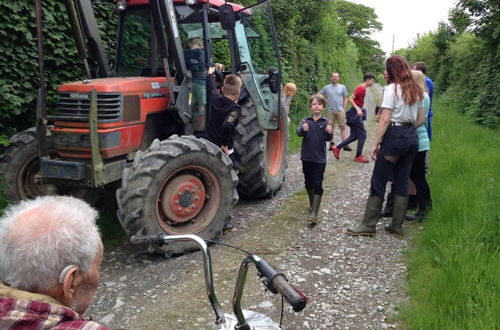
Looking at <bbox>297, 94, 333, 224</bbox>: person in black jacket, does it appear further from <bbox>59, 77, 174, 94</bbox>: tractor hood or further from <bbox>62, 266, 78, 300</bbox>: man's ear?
<bbox>62, 266, 78, 300</bbox>: man's ear

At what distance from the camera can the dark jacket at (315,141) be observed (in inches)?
193

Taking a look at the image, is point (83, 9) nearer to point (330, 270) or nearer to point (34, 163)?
point (34, 163)

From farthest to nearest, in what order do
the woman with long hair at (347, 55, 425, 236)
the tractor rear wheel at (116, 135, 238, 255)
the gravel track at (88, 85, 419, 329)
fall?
1. the woman with long hair at (347, 55, 425, 236)
2. the tractor rear wheel at (116, 135, 238, 255)
3. the gravel track at (88, 85, 419, 329)

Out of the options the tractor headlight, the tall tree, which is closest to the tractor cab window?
the tractor headlight

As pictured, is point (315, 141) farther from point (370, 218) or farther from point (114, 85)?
point (114, 85)

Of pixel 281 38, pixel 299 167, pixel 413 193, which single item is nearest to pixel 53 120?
pixel 413 193

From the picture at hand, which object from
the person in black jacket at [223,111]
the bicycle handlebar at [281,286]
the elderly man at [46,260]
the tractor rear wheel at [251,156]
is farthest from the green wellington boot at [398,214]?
the elderly man at [46,260]

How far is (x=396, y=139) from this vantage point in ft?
14.1

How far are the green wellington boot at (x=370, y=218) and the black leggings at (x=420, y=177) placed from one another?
63 cm

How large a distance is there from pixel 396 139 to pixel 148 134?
2.54 metres

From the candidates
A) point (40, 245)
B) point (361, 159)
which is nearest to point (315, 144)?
point (361, 159)

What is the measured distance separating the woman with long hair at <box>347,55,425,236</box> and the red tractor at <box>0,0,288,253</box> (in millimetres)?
1418

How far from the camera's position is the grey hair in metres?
1.27

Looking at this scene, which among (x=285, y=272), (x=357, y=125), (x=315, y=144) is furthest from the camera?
(x=357, y=125)
